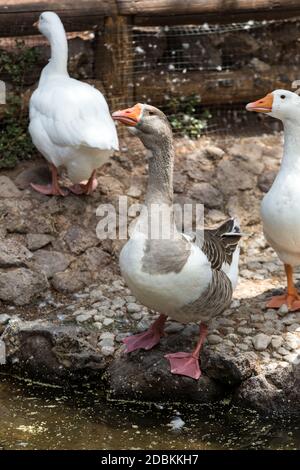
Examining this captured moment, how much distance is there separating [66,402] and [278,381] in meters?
1.27

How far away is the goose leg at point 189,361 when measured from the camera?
4.96 metres

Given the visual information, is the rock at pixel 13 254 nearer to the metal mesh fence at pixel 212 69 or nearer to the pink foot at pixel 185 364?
the pink foot at pixel 185 364

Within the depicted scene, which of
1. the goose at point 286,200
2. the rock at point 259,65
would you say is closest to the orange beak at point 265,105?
the goose at point 286,200

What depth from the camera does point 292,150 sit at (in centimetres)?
556

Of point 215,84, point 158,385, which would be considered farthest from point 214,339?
point 215,84

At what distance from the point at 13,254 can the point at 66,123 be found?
3.37 feet

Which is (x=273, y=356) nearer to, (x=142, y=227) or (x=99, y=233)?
(x=142, y=227)

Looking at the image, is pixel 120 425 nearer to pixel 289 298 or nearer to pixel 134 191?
pixel 289 298

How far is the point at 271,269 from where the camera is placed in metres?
6.38

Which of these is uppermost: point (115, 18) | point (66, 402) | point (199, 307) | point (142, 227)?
point (115, 18)

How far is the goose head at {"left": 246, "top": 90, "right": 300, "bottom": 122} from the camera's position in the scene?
5.56 m

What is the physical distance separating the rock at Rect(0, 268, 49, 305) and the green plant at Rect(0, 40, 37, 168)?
4.02ft

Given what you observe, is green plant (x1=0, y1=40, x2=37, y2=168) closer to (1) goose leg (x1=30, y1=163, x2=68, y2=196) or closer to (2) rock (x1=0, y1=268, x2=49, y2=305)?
(1) goose leg (x1=30, y1=163, x2=68, y2=196)
